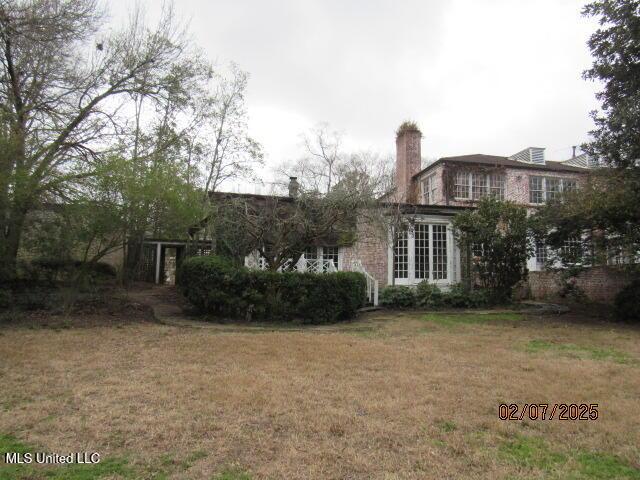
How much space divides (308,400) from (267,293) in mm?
6683

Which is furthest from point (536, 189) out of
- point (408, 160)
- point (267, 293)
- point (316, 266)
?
point (267, 293)

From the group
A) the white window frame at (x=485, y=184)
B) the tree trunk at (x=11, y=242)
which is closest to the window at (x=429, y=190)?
the white window frame at (x=485, y=184)

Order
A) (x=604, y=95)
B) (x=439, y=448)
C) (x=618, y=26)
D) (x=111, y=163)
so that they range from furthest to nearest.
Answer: (x=604, y=95), (x=618, y=26), (x=111, y=163), (x=439, y=448)

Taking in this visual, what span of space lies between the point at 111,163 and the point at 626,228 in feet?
41.1

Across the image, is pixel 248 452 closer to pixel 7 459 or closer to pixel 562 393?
pixel 7 459

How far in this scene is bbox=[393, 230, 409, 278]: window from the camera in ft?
51.4

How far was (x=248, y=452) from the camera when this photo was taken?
3.43 m

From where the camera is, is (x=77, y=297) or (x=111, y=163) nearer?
(x=111, y=163)

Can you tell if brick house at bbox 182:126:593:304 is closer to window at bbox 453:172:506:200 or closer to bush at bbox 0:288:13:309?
window at bbox 453:172:506:200

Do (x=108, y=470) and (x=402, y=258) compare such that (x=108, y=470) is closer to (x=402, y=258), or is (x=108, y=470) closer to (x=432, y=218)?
(x=402, y=258)

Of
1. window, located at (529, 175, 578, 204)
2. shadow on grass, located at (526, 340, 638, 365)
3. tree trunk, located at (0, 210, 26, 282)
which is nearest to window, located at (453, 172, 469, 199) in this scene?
window, located at (529, 175, 578, 204)

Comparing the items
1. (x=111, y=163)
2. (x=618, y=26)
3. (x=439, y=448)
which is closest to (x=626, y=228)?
(x=618, y=26)

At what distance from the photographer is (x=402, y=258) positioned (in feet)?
51.7
